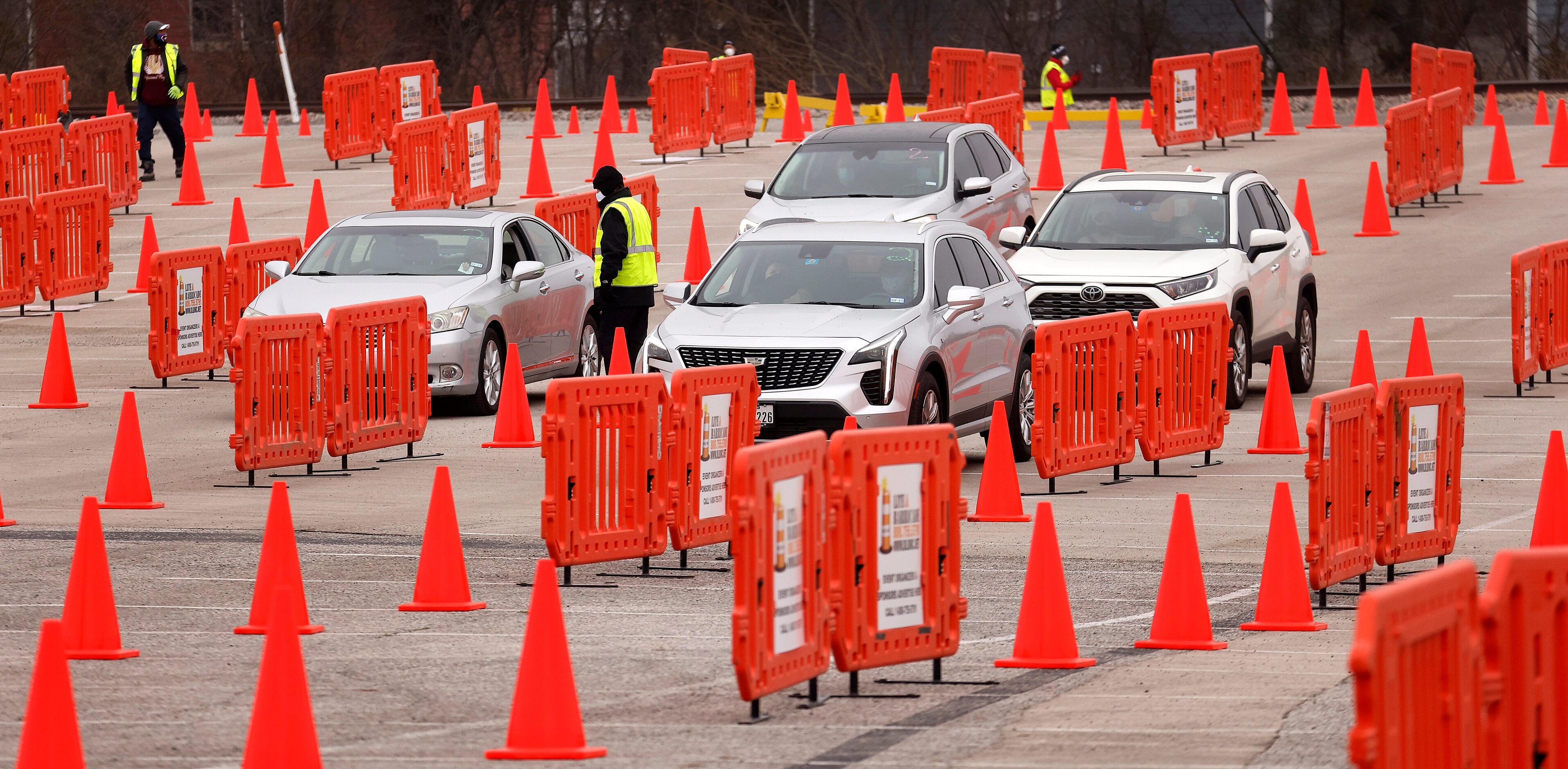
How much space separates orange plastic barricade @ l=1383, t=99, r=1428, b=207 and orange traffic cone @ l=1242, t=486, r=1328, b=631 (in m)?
17.9

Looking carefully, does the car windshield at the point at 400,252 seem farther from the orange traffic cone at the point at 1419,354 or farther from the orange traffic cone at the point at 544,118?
the orange traffic cone at the point at 544,118

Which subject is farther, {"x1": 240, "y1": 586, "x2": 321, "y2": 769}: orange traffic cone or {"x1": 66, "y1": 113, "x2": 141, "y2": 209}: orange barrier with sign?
{"x1": 66, "y1": 113, "x2": 141, "y2": 209}: orange barrier with sign

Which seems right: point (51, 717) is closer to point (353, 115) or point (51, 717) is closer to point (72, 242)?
point (72, 242)

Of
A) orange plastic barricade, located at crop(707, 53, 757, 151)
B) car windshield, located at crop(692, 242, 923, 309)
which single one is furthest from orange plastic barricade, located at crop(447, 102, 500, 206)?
car windshield, located at crop(692, 242, 923, 309)

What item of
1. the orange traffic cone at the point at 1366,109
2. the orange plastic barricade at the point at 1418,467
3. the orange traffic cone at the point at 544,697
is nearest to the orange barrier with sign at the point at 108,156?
the orange traffic cone at the point at 1366,109

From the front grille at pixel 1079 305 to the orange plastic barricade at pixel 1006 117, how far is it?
11530mm

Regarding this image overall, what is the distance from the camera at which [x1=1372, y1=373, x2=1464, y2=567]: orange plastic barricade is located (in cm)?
1107

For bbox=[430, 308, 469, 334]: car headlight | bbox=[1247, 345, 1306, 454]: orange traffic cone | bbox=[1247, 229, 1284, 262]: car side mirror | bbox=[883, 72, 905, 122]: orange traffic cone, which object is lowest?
bbox=[1247, 345, 1306, 454]: orange traffic cone

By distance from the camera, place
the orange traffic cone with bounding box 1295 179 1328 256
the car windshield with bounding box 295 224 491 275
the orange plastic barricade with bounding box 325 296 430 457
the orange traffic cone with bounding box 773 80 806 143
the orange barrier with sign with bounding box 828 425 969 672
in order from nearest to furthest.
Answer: the orange barrier with sign with bounding box 828 425 969 672 → the orange plastic barricade with bounding box 325 296 430 457 → the car windshield with bounding box 295 224 491 275 → the orange traffic cone with bounding box 1295 179 1328 256 → the orange traffic cone with bounding box 773 80 806 143

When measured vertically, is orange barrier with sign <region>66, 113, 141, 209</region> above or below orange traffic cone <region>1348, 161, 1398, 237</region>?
above

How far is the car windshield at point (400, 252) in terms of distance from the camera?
62.7 feet

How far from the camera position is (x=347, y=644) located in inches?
395

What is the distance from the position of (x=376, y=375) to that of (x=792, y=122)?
794 inches

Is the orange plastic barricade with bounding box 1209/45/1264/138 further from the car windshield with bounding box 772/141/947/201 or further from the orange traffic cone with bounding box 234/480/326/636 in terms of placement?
the orange traffic cone with bounding box 234/480/326/636
